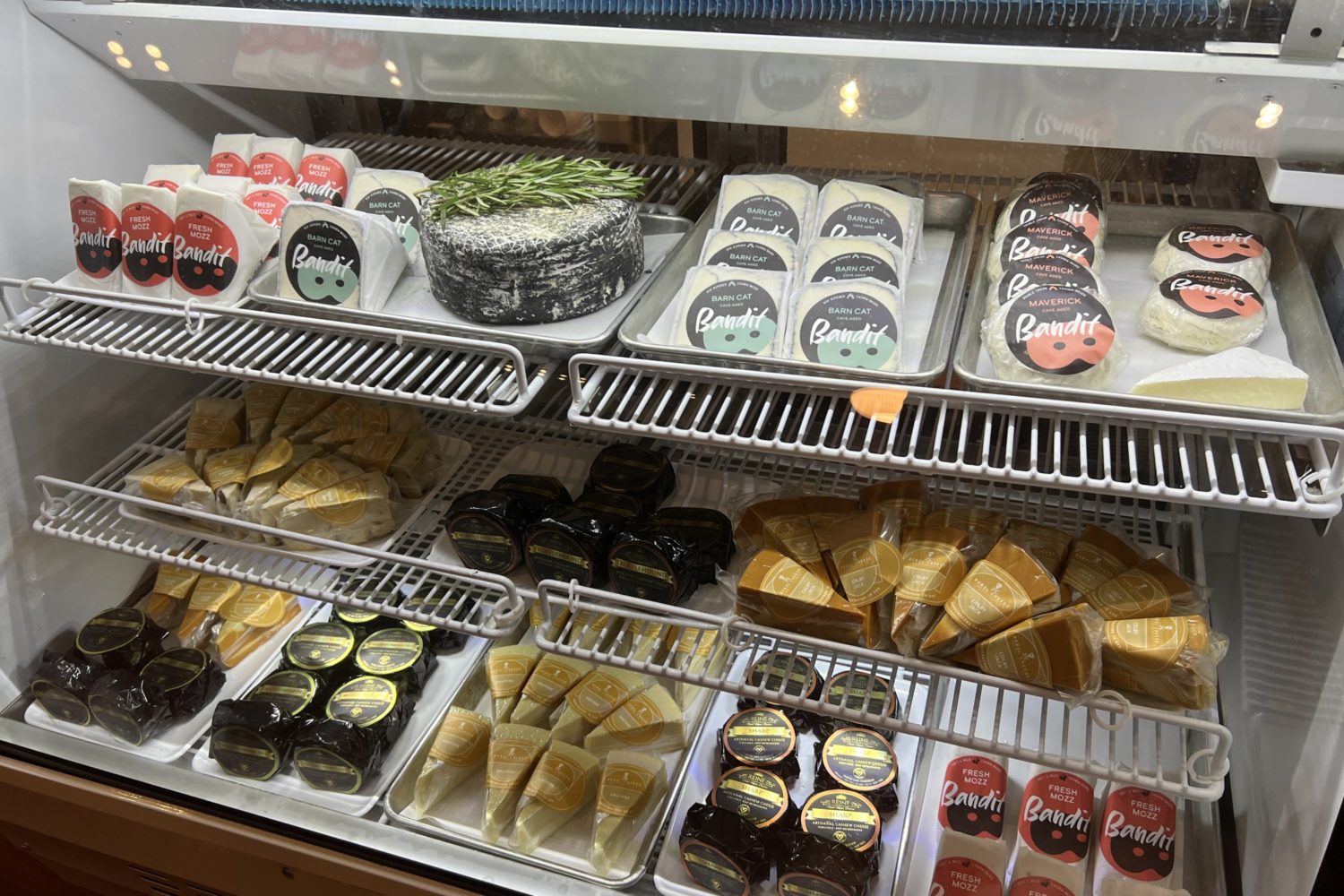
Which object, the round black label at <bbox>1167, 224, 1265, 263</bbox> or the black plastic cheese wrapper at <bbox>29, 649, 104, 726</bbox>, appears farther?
the black plastic cheese wrapper at <bbox>29, 649, 104, 726</bbox>

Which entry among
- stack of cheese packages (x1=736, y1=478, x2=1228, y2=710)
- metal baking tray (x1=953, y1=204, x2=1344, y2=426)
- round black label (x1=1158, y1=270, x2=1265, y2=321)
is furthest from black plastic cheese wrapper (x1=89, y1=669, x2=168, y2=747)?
round black label (x1=1158, y1=270, x2=1265, y2=321)

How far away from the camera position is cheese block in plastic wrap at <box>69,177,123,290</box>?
135 centimetres

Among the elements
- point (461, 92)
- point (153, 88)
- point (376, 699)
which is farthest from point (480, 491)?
point (153, 88)

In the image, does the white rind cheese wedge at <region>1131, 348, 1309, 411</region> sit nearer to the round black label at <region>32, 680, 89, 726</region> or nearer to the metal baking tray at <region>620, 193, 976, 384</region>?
the metal baking tray at <region>620, 193, 976, 384</region>

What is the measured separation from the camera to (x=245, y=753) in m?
1.59

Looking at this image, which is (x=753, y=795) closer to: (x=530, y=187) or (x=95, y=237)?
(x=530, y=187)

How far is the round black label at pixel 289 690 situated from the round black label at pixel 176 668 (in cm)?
10

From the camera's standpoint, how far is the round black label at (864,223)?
1.23 m

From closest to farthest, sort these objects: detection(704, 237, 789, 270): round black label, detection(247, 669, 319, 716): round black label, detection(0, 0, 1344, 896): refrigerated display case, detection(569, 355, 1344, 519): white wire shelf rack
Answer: detection(569, 355, 1344, 519): white wire shelf rack, detection(0, 0, 1344, 896): refrigerated display case, detection(704, 237, 789, 270): round black label, detection(247, 669, 319, 716): round black label

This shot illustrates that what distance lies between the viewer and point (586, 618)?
145cm

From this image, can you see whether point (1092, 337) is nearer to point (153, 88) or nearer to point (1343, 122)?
point (1343, 122)

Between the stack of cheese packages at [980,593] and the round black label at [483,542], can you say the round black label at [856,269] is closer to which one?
the stack of cheese packages at [980,593]

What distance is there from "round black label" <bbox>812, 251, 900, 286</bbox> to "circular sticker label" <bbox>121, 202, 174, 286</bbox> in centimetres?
90

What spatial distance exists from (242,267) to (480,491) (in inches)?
18.0
